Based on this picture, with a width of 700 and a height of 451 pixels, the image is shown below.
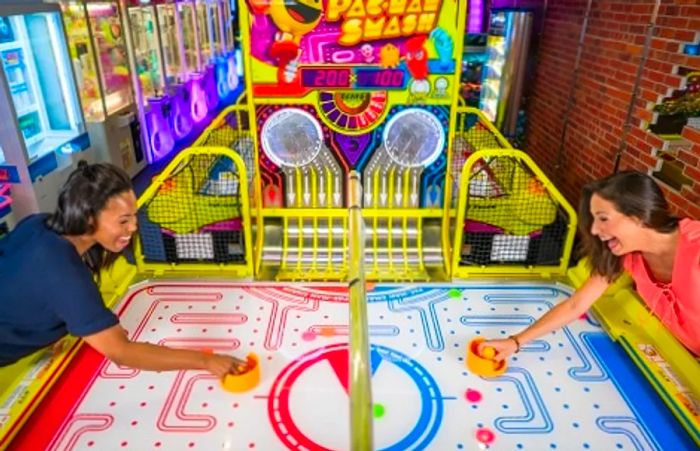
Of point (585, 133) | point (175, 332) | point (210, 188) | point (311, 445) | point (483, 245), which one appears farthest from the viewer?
point (585, 133)

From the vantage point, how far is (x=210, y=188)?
3.54 meters

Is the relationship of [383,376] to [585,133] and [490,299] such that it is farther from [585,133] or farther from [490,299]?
[585,133]

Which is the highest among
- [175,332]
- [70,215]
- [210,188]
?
[70,215]

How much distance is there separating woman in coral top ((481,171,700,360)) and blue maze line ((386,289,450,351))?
63cm

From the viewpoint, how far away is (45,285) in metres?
1.71

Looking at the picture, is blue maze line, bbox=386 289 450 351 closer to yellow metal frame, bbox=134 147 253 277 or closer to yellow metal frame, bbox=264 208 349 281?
yellow metal frame, bbox=264 208 349 281

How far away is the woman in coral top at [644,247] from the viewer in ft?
6.06

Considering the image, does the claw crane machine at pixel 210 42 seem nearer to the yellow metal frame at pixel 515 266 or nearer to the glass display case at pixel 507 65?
the glass display case at pixel 507 65

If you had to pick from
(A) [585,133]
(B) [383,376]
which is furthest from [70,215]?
(A) [585,133]

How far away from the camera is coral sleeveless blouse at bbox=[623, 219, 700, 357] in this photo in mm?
1843

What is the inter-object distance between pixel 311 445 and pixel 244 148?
9.70 ft

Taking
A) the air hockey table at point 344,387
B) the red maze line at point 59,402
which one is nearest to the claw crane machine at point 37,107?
the air hockey table at point 344,387

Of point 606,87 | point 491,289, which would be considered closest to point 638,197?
point 491,289

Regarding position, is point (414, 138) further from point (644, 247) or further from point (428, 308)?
point (644, 247)
